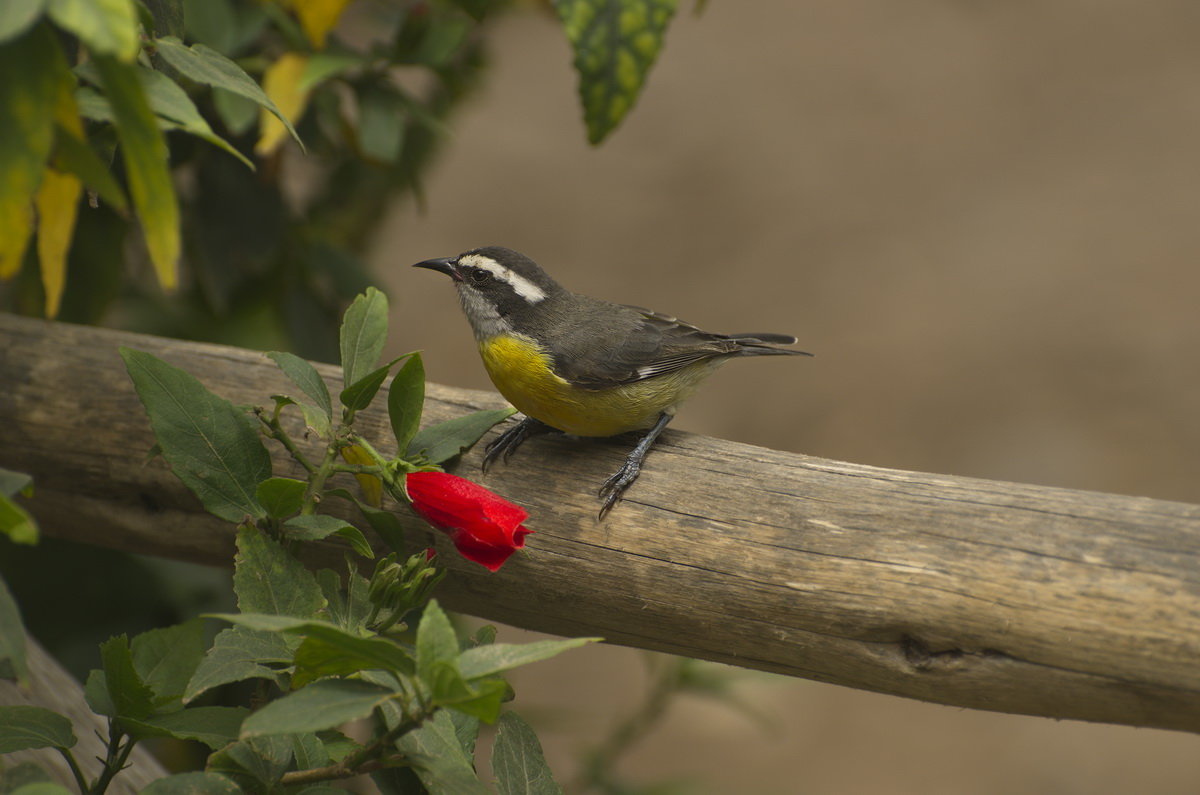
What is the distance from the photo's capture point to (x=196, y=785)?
175cm

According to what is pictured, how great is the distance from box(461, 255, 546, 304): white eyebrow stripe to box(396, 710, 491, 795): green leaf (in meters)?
1.65

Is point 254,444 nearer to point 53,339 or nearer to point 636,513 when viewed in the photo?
point 636,513

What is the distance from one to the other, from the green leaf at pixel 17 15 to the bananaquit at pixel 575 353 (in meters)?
1.78

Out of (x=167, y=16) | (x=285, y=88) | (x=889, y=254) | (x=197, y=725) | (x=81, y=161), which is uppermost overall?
(x=167, y=16)

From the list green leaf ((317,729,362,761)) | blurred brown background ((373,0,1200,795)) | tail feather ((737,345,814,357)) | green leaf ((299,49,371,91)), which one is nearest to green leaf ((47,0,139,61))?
green leaf ((317,729,362,761))

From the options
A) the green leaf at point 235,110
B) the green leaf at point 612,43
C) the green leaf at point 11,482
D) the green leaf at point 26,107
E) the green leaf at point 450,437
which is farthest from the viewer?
the green leaf at point 235,110

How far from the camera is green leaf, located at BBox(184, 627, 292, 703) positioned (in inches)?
67.6

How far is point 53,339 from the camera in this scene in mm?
3008

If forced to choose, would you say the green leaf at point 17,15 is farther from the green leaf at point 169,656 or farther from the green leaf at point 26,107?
the green leaf at point 169,656

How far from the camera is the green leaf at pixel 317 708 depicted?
1.49 meters

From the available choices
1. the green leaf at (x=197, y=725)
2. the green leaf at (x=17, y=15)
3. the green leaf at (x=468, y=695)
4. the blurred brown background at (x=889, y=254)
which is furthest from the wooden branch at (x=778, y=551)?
the blurred brown background at (x=889, y=254)

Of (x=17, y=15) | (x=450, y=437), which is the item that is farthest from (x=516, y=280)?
(x=17, y=15)

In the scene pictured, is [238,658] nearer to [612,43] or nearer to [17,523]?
[17,523]

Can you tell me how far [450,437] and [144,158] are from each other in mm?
1145
